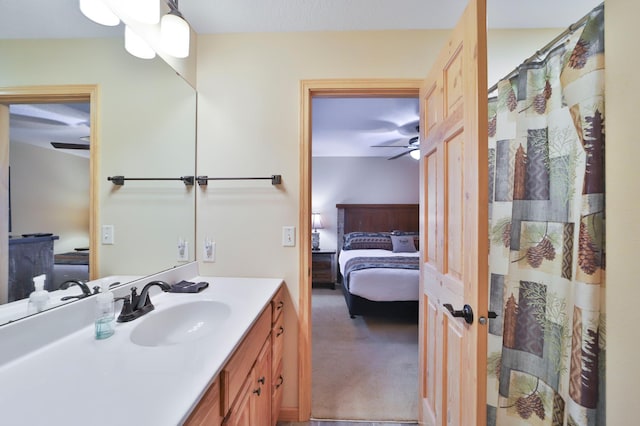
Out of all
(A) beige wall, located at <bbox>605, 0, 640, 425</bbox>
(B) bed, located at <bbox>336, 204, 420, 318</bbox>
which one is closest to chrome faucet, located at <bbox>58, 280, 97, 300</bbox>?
(A) beige wall, located at <bbox>605, 0, 640, 425</bbox>

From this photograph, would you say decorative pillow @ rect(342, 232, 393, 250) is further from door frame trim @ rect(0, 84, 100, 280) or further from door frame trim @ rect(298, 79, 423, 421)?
door frame trim @ rect(0, 84, 100, 280)

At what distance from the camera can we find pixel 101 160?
1078mm

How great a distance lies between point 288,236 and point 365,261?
2012mm

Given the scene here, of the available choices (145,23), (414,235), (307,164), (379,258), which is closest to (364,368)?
(379,258)

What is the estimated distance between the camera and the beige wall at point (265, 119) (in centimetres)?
161

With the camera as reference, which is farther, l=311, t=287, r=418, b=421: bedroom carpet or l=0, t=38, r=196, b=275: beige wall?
l=311, t=287, r=418, b=421: bedroom carpet

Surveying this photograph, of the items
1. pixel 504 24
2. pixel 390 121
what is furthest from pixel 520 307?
pixel 390 121

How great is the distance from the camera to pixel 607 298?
89 centimetres

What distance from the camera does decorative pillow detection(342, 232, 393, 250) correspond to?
4570 mm

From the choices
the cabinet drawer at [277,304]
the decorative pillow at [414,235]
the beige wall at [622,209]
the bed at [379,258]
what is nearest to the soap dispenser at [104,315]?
the cabinet drawer at [277,304]

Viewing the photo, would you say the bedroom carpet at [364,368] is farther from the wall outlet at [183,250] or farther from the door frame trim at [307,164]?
the wall outlet at [183,250]

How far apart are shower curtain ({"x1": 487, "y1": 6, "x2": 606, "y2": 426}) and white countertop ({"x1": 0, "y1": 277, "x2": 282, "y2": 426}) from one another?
1.24 metres

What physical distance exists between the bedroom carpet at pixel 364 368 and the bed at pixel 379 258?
0.76 ft

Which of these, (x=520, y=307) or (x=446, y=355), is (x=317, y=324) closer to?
(x=446, y=355)
